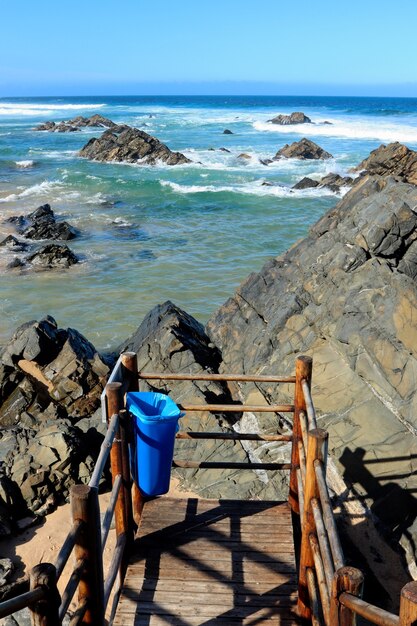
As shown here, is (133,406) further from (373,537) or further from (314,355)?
(314,355)

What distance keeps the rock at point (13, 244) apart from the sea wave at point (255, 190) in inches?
526

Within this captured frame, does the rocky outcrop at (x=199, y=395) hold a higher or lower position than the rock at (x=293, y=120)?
lower

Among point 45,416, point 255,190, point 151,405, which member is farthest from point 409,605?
point 255,190

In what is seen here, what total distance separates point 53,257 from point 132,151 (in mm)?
28735

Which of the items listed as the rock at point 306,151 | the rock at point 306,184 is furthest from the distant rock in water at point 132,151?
the rock at point 306,184

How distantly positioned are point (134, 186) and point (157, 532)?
31362mm

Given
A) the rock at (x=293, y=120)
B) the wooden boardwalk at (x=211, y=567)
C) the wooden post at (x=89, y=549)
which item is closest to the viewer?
the wooden post at (x=89, y=549)

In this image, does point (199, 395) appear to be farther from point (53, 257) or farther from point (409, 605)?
point (53, 257)

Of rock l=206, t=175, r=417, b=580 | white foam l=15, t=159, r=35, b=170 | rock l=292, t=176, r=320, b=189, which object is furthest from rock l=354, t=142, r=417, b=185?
white foam l=15, t=159, r=35, b=170

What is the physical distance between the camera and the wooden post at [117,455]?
4137 millimetres

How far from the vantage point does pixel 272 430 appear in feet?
25.9

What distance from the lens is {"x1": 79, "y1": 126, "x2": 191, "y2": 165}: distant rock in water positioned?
44.7 meters

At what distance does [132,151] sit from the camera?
45750 millimetres

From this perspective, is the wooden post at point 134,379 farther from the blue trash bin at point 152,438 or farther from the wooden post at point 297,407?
the wooden post at point 297,407
